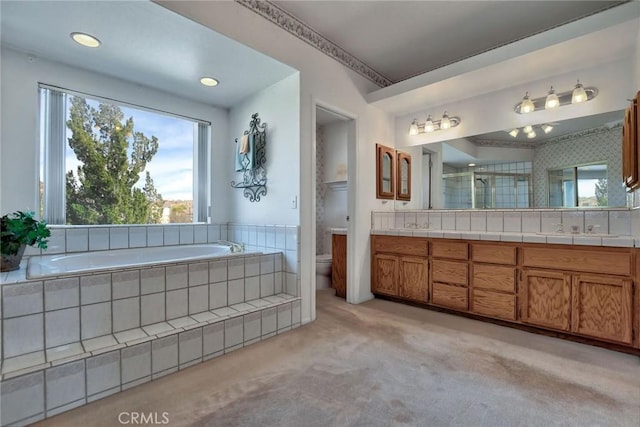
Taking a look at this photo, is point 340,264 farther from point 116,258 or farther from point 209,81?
point 209,81

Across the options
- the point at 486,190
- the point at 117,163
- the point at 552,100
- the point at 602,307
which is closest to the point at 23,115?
the point at 117,163

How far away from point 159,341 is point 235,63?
2153 millimetres

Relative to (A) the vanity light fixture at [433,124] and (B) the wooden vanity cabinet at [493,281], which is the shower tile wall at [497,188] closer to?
(A) the vanity light fixture at [433,124]

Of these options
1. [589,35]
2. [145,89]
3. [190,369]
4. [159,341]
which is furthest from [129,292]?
[589,35]

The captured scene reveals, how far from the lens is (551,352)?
2.07 meters

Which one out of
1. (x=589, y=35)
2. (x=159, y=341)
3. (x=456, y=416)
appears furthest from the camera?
(x=589, y=35)

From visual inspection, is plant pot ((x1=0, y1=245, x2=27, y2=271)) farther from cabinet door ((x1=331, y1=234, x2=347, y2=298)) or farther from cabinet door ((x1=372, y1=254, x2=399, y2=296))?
cabinet door ((x1=372, y1=254, x2=399, y2=296))

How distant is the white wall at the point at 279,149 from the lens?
104 inches

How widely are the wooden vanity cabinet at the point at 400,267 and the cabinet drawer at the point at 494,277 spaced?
461 mm

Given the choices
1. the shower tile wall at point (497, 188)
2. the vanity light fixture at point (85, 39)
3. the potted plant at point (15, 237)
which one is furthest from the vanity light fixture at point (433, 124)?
Result: the potted plant at point (15, 237)

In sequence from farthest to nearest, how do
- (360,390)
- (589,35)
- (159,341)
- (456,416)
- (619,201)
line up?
(619,201), (589,35), (159,341), (360,390), (456,416)

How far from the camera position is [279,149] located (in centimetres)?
278

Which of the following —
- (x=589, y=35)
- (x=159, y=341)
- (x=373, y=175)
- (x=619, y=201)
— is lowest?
(x=159, y=341)

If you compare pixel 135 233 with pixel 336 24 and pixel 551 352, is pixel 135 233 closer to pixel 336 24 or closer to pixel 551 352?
pixel 336 24
